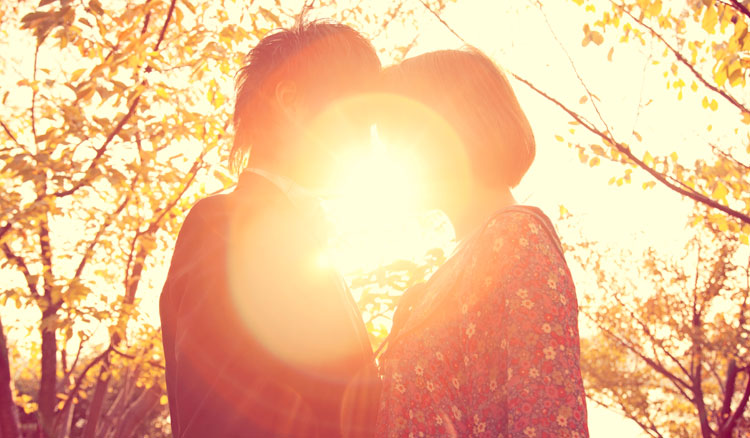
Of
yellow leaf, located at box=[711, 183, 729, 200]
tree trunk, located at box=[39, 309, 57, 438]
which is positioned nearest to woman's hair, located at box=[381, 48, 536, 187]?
yellow leaf, located at box=[711, 183, 729, 200]

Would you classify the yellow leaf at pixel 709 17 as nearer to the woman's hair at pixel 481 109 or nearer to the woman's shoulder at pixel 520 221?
the woman's hair at pixel 481 109

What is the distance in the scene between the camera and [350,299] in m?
2.06

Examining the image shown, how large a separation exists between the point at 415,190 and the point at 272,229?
26.3 inches

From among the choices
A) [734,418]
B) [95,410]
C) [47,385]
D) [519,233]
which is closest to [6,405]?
[47,385]

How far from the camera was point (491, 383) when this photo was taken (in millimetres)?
1639

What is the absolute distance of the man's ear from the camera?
7.09 ft

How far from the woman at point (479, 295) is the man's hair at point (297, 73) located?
15 cm

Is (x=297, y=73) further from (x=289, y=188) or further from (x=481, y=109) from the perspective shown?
(x=481, y=109)

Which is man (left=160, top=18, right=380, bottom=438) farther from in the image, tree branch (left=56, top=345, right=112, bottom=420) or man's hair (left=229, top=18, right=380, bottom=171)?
tree branch (left=56, top=345, right=112, bottom=420)

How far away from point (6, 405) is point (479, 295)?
603 centimetres

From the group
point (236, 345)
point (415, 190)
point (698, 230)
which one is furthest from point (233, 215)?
point (698, 230)

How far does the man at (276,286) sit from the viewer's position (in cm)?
151

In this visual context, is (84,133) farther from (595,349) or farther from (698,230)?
(595,349)

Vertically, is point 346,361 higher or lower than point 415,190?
lower
